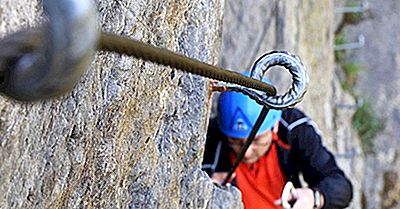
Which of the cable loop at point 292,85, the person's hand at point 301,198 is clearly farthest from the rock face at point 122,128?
the person's hand at point 301,198

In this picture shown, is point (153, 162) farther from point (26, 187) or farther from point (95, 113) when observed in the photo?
point (26, 187)

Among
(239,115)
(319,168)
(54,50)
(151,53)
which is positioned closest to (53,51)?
(54,50)

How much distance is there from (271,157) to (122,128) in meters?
Answer: 1.82

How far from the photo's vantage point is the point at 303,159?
3.52 m

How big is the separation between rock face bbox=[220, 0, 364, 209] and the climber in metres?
0.89

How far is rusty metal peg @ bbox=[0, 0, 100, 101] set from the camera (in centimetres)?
77

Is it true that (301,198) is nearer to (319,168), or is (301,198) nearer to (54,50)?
(319,168)

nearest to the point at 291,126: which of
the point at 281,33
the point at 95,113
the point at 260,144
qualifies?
the point at 260,144

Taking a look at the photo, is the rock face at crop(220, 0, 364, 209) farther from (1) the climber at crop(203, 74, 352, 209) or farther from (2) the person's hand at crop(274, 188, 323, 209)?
(2) the person's hand at crop(274, 188, 323, 209)

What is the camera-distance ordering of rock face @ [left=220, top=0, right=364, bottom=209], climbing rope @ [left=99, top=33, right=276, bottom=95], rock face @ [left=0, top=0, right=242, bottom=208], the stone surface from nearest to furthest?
climbing rope @ [left=99, top=33, right=276, bottom=95]
rock face @ [left=0, top=0, right=242, bottom=208]
rock face @ [left=220, top=0, right=364, bottom=209]
the stone surface

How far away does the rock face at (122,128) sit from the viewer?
135cm

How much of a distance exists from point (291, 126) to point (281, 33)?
1.23 m

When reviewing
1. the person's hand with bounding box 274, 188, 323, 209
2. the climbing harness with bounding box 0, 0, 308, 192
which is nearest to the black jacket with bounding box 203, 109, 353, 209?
the person's hand with bounding box 274, 188, 323, 209

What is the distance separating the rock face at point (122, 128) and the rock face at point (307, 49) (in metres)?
2.09
